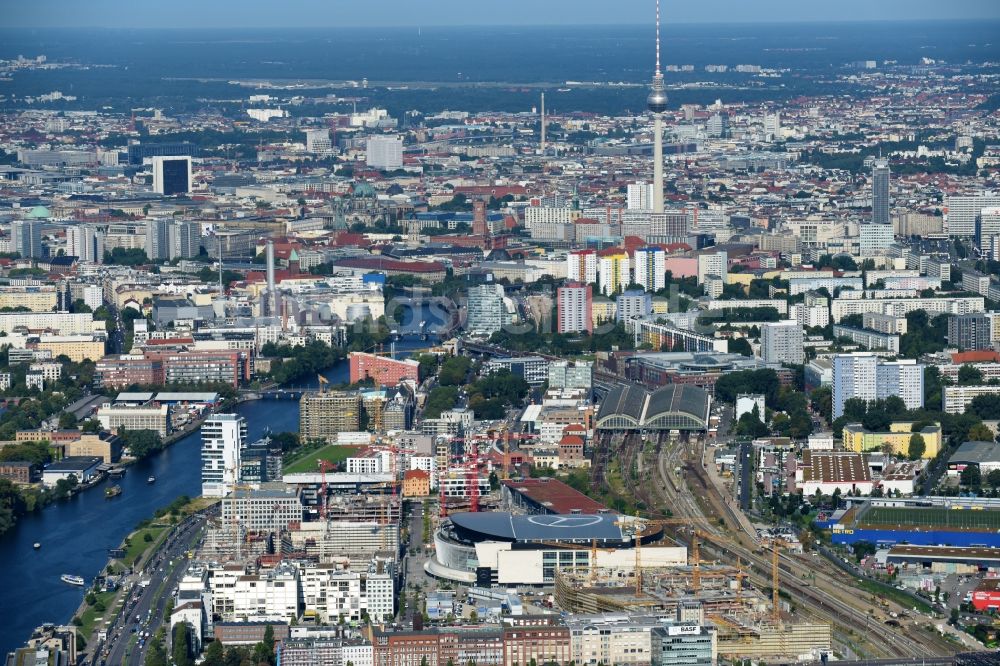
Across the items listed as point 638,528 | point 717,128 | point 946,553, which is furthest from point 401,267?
point 717,128

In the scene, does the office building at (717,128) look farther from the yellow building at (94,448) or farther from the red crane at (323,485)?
the red crane at (323,485)

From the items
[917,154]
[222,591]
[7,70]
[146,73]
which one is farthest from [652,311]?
[146,73]

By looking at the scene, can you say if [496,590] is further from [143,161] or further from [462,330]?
[143,161]

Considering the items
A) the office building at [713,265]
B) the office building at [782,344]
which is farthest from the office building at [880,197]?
the office building at [782,344]

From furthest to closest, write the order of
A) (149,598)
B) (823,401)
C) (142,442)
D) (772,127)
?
1. (772,127)
2. (823,401)
3. (142,442)
4. (149,598)

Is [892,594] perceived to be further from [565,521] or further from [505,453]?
[505,453]
